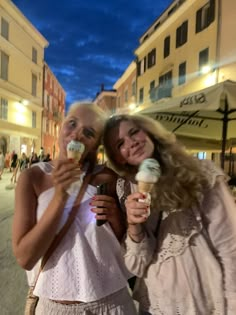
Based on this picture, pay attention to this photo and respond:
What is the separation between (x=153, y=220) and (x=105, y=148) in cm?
41

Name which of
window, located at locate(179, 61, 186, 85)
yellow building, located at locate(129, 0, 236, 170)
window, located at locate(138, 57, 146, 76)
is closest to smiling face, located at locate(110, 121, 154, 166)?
yellow building, located at locate(129, 0, 236, 170)

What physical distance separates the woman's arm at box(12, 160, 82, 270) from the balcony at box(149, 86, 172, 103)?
22.0 metres

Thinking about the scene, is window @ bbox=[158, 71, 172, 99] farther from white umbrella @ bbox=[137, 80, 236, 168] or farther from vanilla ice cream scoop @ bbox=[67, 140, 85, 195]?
vanilla ice cream scoop @ bbox=[67, 140, 85, 195]

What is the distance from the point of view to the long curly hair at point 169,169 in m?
1.33

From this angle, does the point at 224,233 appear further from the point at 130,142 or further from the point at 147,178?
the point at 130,142

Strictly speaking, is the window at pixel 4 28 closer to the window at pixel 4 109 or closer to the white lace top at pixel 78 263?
the window at pixel 4 109

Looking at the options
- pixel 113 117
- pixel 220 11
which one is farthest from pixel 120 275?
pixel 220 11

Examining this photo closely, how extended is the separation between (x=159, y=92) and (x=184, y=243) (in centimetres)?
2327

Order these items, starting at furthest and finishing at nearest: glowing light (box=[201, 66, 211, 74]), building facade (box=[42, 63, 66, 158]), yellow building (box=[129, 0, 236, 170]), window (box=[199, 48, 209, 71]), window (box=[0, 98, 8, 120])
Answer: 1. building facade (box=[42, 63, 66, 158])
2. window (box=[0, 98, 8, 120])
3. window (box=[199, 48, 209, 71])
4. glowing light (box=[201, 66, 211, 74])
5. yellow building (box=[129, 0, 236, 170])

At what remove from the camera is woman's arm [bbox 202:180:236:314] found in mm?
1329

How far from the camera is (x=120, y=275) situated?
4.61ft

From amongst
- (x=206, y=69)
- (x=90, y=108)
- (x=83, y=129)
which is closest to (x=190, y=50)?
(x=206, y=69)

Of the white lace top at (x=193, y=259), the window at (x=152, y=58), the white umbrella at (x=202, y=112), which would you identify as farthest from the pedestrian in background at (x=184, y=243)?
the window at (x=152, y=58)

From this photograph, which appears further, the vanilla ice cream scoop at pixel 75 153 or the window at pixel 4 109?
the window at pixel 4 109
